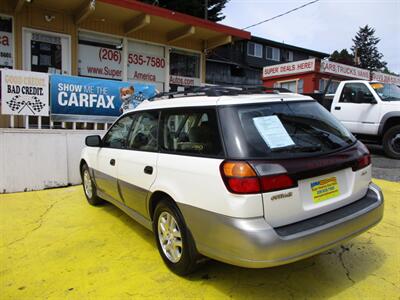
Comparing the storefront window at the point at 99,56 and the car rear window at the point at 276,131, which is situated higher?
the storefront window at the point at 99,56

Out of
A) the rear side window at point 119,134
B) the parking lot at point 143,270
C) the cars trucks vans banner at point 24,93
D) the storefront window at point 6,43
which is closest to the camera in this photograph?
the parking lot at point 143,270

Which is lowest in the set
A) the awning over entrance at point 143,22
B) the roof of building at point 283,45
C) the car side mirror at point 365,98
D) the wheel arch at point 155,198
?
the wheel arch at point 155,198

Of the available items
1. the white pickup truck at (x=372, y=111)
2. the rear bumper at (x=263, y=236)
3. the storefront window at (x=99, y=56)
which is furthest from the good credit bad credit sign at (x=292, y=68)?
the rear bumper at (x=263, y=236)

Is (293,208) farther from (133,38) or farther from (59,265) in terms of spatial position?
(133,38)

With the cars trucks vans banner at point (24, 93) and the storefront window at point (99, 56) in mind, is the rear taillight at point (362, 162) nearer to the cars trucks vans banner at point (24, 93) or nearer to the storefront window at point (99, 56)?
the cars trucks vans banner at point (24, 93)

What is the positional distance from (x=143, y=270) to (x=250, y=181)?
1.59 meters

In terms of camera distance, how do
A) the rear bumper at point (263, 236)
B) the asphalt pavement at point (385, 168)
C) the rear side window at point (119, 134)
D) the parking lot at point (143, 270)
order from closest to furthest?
the rear bumper at point (263, 236) → the parking lot at point (143, 270) → the rear side window at point (119, 134) → the asphalt pavement at point (385, 168)

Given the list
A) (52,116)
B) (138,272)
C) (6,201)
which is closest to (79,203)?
(6,201)

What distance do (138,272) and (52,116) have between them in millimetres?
4691

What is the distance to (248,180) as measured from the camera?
2518mm

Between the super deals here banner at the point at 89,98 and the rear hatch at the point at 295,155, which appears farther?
the super deals here banner at the point at 89,98

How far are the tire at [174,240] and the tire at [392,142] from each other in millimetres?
7209

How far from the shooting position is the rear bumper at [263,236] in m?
2.46

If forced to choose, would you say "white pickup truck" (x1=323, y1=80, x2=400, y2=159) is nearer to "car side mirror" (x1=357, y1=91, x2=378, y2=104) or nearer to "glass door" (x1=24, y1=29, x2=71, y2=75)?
"car side mirror" (x1=357, y1=91, x2=378, y2=104)
